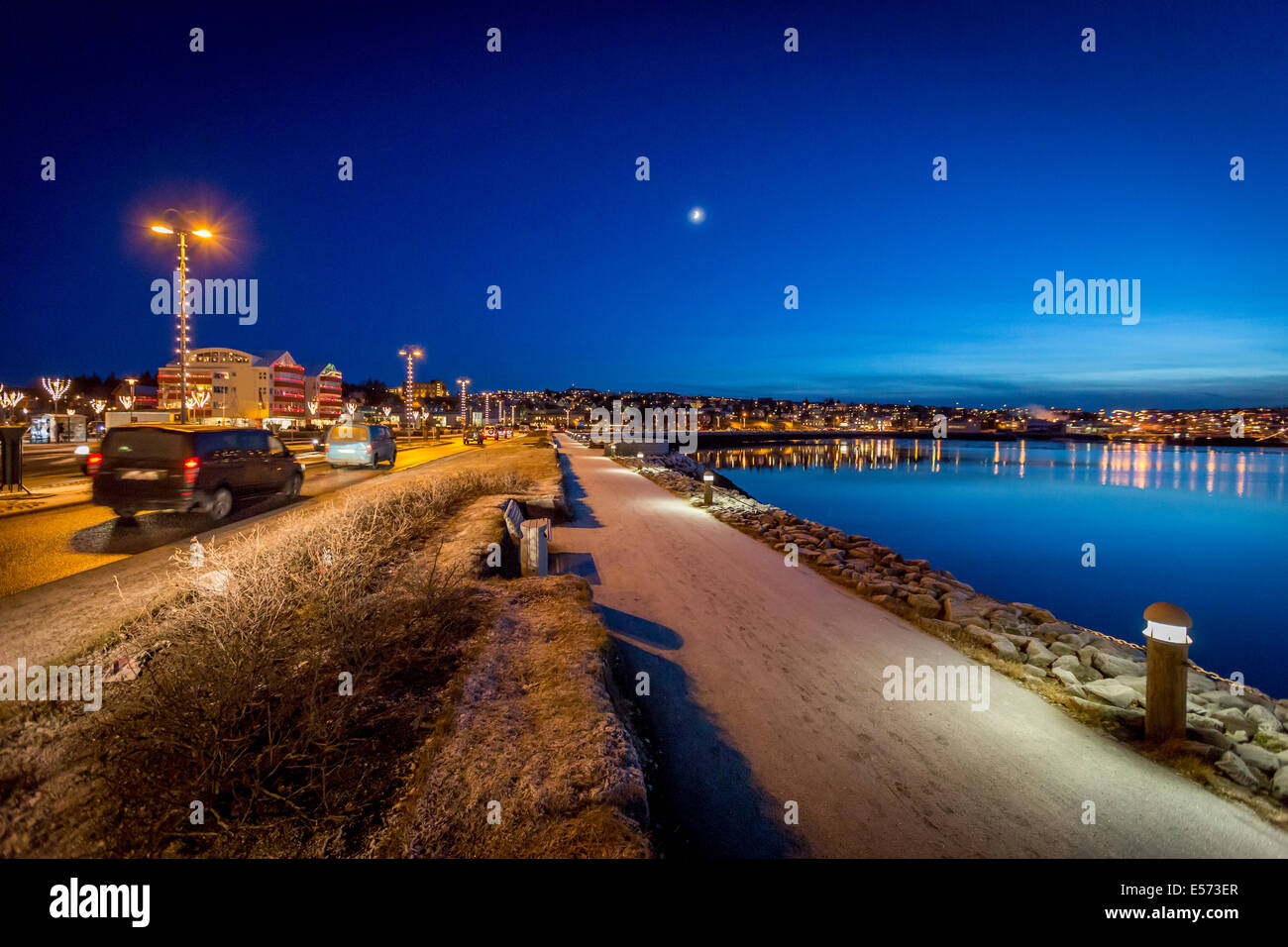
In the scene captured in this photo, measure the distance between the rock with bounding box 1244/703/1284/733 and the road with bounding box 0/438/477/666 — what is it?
32.9 ft

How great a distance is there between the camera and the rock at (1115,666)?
20.7ft

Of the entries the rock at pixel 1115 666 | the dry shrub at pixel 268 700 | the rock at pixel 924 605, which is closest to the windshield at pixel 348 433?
the dry shrub at pixel 268 700

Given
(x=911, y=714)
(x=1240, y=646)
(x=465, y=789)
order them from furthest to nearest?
(x=1240, y=646) < (x=911, y=714) < (x=465, y=789)

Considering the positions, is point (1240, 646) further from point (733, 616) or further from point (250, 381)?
point (250, 381)

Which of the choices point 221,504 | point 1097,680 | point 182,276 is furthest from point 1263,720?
point 182,276

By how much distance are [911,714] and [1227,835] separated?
1.88 m

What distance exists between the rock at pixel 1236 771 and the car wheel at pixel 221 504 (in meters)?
14.4

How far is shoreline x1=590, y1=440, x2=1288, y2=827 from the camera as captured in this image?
4234mm

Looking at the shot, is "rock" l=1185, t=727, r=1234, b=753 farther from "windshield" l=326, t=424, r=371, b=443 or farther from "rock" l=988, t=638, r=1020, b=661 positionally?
"windshield" l=326, t=424, r=371, b=443

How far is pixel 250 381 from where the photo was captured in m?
100

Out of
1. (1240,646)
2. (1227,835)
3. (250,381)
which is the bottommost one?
(1240,646)
